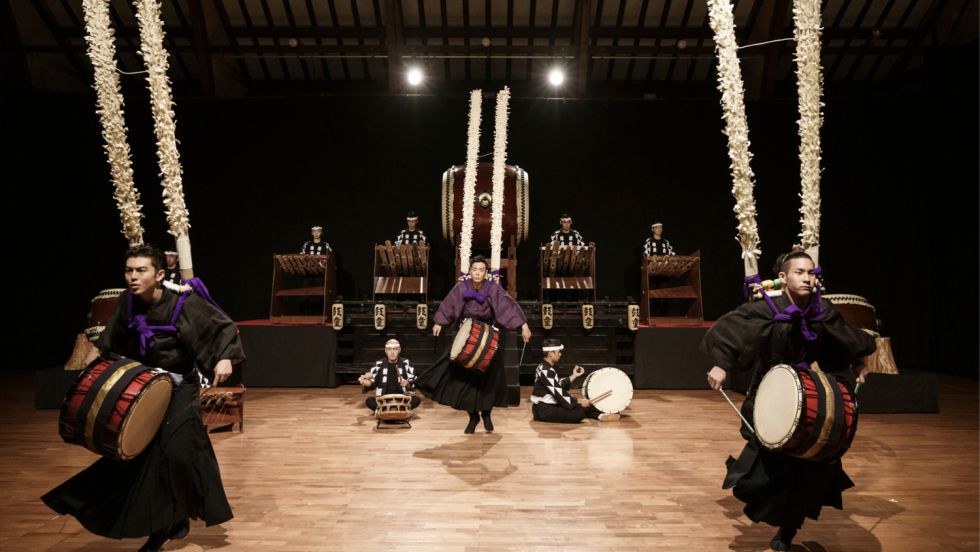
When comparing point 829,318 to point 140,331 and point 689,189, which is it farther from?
point 689,189

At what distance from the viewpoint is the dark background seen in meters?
8.07

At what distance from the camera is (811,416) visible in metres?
2.07

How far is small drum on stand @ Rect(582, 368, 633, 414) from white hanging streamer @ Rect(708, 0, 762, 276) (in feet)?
7.93

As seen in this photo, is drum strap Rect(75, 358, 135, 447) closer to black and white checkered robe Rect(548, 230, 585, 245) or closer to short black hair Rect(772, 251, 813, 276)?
short black hair Rect(772, 251, 813, 276)

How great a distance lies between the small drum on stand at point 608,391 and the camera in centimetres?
483

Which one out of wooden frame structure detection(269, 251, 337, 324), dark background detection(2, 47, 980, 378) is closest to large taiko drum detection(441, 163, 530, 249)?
dark background detection(2, 47, 980, 378)

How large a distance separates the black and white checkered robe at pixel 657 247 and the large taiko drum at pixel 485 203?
1914 millimetres

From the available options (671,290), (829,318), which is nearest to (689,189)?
(671,290)

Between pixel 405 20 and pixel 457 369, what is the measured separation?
6.28 m

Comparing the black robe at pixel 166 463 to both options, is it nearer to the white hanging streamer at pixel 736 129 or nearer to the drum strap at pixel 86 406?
the drum strap at pixel 86 406

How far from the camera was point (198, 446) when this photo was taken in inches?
87.7

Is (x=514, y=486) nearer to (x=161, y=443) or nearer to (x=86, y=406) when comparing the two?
(x=161, y=443)

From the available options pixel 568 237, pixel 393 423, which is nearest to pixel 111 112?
pixel 393 423

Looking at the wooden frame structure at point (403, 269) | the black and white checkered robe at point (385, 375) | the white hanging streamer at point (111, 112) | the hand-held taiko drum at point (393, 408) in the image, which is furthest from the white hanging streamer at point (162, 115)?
the wooden frame structure at point (403, 269)
